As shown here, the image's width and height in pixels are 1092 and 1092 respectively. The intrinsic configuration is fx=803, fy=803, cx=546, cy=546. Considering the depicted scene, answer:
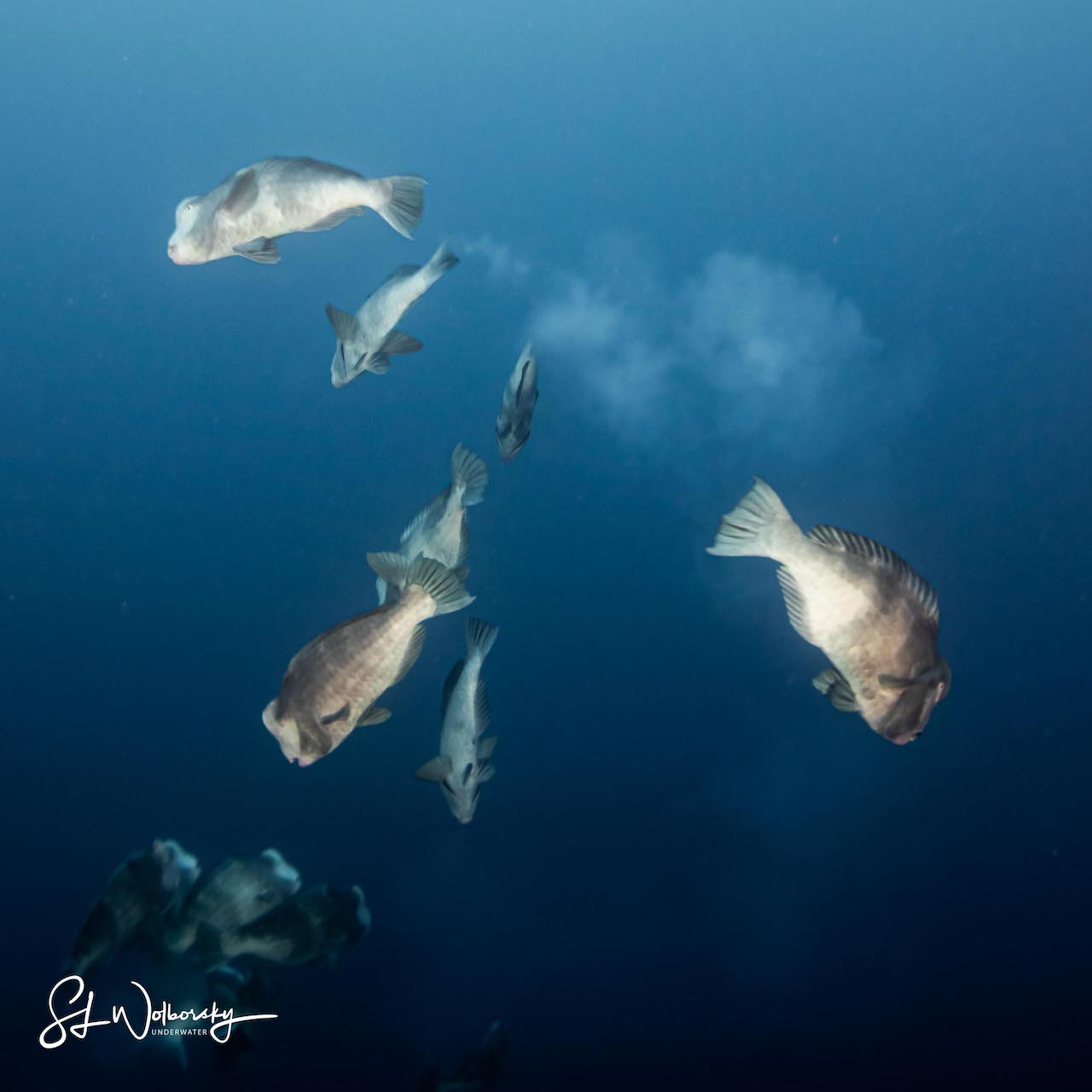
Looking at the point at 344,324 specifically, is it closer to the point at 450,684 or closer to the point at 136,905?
the point at 450,684

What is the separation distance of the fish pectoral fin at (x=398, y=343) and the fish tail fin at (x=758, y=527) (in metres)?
2.07

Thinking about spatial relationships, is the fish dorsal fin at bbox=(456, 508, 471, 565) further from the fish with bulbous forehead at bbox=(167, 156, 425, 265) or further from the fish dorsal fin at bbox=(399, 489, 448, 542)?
the fish with bulbous forehead at bbox=(167, 156, 425, 265)

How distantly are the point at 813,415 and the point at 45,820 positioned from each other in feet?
42.4

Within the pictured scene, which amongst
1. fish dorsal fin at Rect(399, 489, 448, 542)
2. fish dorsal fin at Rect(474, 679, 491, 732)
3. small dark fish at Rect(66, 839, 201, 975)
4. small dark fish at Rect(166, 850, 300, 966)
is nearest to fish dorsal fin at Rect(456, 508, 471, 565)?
fish dorsal fin at Rect(399, 489, 448, 542)

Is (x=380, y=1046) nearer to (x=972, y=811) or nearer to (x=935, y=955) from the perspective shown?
(x=935, y=955)

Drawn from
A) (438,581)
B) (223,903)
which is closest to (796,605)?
(438,581)

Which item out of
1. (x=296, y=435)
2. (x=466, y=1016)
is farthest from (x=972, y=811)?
Answer: (x=296, y=435)

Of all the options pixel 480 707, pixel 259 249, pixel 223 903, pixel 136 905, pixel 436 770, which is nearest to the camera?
pixel 259 249

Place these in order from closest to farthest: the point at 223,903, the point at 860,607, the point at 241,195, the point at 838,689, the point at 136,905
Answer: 1. the point at 860,607
2. the point at 838,689
3. the point at 241,195
4. the point at 136,905
5. the point at 223,903

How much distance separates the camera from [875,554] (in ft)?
9.01

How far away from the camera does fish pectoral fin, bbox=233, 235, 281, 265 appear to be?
3.24 metres

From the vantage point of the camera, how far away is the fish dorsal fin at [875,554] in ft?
9.00

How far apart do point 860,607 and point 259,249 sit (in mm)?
2692

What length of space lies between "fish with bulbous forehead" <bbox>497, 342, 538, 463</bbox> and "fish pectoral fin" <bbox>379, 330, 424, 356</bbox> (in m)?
0.56
